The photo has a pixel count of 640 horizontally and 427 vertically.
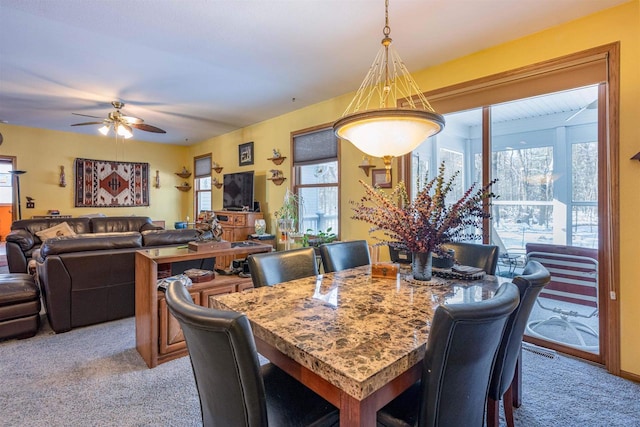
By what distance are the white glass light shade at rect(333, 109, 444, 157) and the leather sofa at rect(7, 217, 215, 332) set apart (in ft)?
7.24

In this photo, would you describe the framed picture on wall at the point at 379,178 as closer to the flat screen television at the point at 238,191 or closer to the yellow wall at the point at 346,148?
the yellow wall at the point at 346,148

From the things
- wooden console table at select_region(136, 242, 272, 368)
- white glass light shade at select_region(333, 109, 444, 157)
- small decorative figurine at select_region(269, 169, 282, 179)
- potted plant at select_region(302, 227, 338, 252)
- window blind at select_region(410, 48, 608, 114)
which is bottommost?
wooden console table at select_region(136, 242, 272, 368)

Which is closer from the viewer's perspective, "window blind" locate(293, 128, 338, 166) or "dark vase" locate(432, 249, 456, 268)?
"dark vase" locate(432, 249, 456, 268)

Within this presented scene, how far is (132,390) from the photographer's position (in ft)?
6.86

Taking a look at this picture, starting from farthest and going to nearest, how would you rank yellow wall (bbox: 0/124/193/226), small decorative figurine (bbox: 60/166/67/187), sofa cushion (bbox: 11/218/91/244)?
1. small decorative figurine (bbox: 60/166/67/187)
2. yellow wall (bbox: 0/124/193/226)
3. sofa cushion (bbox: 11/218/91/244)

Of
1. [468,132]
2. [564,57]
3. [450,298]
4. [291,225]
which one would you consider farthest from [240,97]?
[450,298]

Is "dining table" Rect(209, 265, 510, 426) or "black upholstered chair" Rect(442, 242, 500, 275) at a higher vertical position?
"black upholstered chair" Rect(442, 242, 500, 275)

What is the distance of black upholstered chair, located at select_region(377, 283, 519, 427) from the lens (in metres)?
0.88

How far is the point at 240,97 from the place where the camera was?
14.5 ft

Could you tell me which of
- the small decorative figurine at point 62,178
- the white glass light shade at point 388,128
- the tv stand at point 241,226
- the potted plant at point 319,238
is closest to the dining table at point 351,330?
the white glass light shade at point 388,128

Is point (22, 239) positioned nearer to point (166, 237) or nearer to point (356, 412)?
point (166, 237)

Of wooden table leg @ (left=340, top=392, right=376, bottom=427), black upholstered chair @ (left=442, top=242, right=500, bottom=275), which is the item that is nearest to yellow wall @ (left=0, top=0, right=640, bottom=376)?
black upholstered chair @ (left=442, top=242, right=500, bottom=275)

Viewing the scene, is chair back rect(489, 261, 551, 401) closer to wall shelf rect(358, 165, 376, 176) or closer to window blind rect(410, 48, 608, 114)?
window blind rect(410, 48, 608, 114)

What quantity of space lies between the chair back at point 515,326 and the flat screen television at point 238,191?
4907 mm
